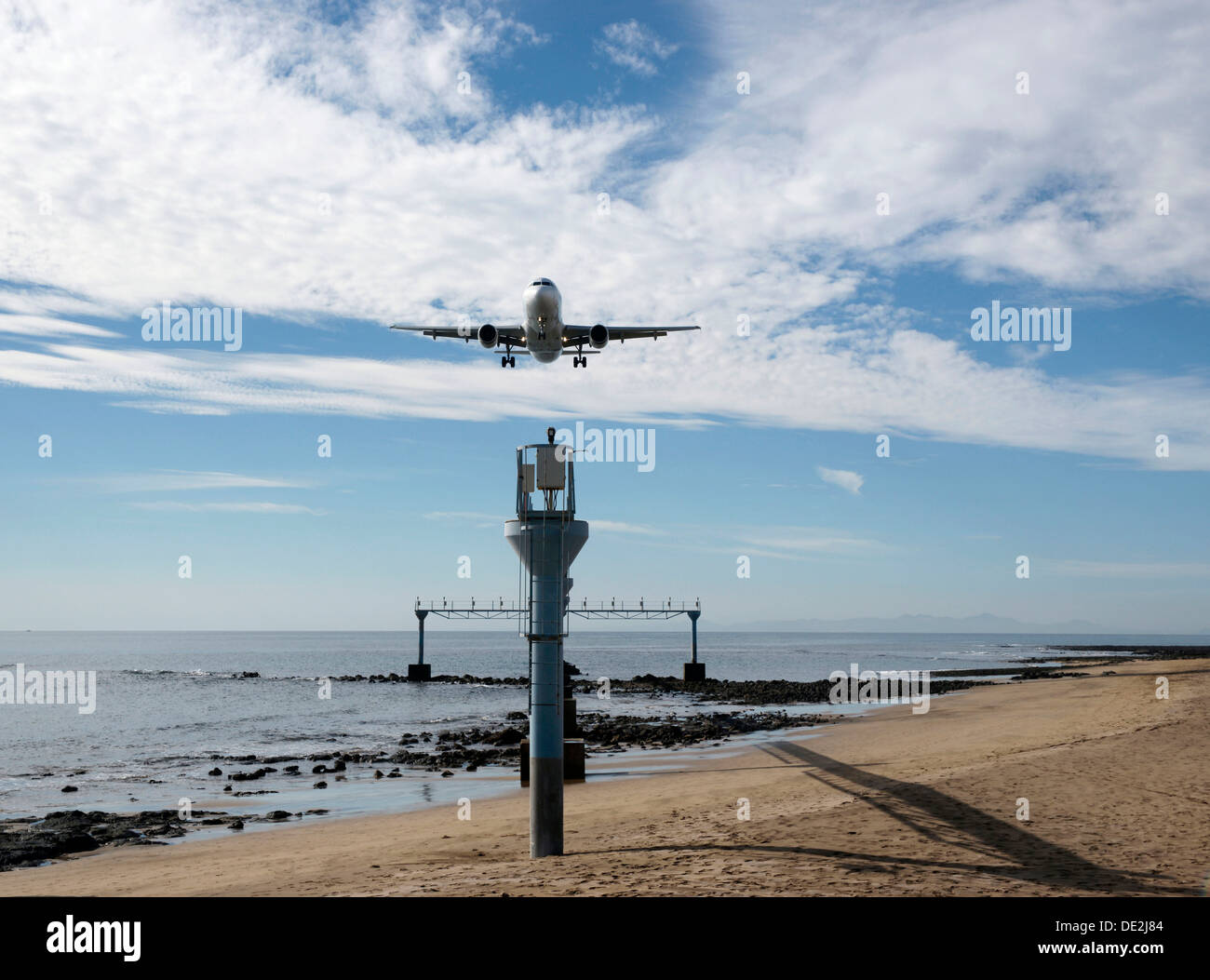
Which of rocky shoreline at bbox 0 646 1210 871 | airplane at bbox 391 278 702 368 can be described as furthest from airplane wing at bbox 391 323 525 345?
rocky shoreline at bbox 0 646 1210 871

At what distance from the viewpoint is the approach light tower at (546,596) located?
18.2 meters

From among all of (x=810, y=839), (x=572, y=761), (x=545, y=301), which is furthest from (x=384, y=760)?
(x=810, y=839)

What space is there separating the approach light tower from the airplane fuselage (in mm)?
24245

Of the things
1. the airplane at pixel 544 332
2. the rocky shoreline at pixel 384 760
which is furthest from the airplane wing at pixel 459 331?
the rocky shoreline at pixel 384 760

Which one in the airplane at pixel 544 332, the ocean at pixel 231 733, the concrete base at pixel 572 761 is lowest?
the ocean at pixel 231 733

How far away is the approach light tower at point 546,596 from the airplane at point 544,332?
2436cm

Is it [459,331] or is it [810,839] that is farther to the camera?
[459,331]

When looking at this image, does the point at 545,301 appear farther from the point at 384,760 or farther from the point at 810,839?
the point at 810,839

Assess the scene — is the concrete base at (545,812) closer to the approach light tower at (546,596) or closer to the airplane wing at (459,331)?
the approach light tower at (546,596)

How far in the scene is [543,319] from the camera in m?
42.9

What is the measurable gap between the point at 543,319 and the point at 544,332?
824 mm

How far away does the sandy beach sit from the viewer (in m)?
13.6

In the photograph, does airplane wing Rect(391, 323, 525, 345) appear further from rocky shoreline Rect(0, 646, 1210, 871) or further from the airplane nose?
rocky shoreline Rect(0, 646, 1210, 871)
